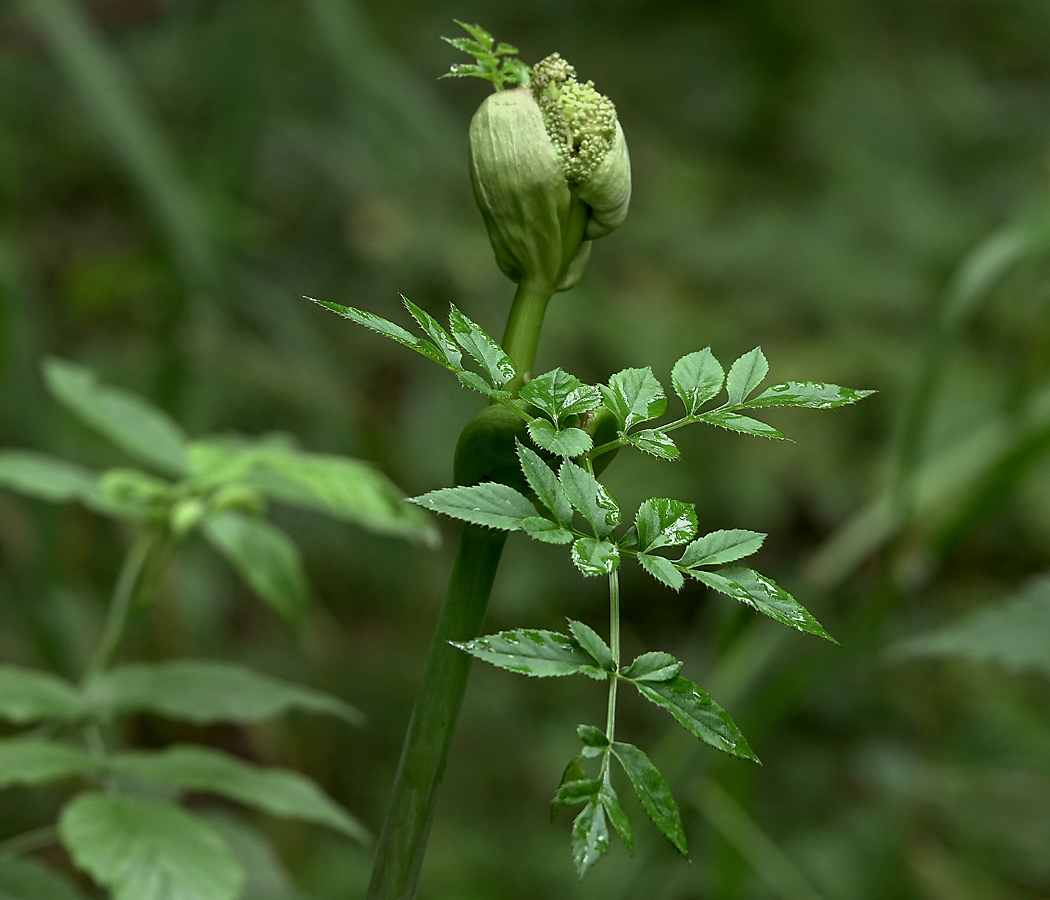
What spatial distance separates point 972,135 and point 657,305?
1070 millimetres

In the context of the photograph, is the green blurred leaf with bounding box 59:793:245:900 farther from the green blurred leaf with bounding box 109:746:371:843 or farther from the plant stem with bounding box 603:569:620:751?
the plant stem with bounding box 603:569:620:751

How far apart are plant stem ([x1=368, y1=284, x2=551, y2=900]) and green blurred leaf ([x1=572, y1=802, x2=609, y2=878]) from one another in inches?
2.3

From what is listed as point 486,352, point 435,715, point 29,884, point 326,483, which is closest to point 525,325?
point 486,352

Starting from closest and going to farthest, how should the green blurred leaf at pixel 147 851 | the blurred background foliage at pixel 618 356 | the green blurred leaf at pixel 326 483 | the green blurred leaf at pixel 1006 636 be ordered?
the green blurred leaf at pixel 147 851 < the green blurred leaf at pixel 326 483 < the green blurred leaf at pixel 1006 636 < the blurred background foliage at pixel 618 356

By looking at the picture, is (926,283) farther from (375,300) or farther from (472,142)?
(472,142)

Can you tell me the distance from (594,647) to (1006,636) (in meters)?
0.56

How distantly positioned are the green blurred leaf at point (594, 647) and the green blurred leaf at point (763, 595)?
35 millimetres

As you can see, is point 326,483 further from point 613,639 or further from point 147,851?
point 613,639

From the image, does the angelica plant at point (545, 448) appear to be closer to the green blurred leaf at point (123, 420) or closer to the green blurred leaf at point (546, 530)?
the green blurred leaf at point (546, 530)

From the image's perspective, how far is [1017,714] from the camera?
1665mm

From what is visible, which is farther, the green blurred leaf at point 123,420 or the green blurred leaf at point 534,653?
the green blurred leaf at point 123,420

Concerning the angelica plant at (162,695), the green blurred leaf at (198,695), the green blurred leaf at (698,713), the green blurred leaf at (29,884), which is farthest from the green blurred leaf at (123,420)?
the green blurred leaf at (698,713)

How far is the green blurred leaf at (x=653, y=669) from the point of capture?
29 cm

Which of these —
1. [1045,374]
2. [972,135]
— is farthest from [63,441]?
[972,135]
